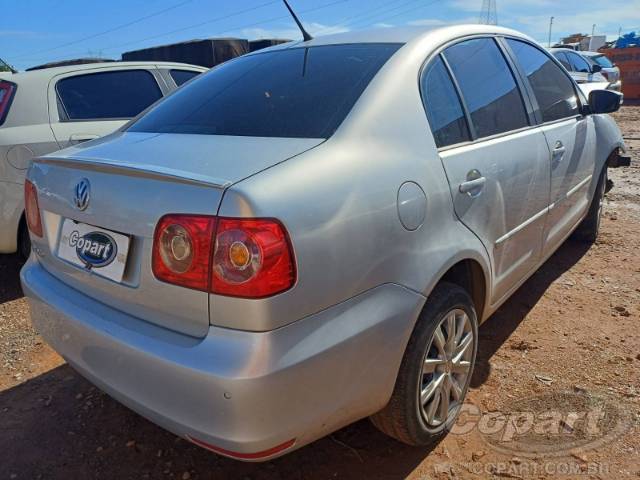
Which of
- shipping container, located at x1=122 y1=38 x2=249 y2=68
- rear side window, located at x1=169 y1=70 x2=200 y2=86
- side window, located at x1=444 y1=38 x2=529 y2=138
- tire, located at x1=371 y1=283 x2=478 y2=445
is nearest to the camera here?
tire, located at x1=371 y1=283 x2=478 y2=445

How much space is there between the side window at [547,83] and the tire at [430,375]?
1.45m

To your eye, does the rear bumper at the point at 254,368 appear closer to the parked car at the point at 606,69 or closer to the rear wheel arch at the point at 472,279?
the rear wheel arch at the point at 472,279

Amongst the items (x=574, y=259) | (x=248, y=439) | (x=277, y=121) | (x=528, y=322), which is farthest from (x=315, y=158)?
(x=574, y=259)

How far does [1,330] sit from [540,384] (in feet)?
10.5

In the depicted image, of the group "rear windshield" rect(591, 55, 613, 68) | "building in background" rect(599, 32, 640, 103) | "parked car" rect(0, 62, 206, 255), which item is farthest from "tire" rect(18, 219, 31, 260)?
"building in background" rect(599, 32, 640, 103)

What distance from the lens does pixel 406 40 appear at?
2279 mm

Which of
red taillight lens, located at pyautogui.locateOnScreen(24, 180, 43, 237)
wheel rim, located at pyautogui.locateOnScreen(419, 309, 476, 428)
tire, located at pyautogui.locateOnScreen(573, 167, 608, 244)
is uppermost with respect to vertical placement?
red taillight lens, located at pyautogui.locateOnScreen(24, 180, 43, 237)

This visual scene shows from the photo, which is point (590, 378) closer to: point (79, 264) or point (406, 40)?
point (406, 40)

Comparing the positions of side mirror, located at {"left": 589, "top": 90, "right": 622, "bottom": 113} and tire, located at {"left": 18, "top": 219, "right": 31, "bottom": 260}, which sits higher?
side mirror, located at {"left": 589, "top": 90, "right": 622, "bottom": 113}

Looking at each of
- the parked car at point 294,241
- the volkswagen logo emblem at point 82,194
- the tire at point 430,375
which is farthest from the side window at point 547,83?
the volkswagen logo emblem at point 82,194

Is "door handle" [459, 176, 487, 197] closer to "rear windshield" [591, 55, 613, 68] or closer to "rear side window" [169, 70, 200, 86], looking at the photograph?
"rear side window" [169, 70, 200, 86]

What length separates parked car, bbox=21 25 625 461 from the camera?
1.49 metres

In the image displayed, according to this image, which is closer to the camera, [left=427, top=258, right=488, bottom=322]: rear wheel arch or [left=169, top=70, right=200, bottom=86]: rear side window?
[left=427, top=258, right=488, bottom=322]: rear wheel arch

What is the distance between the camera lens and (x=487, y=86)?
256 centimetres
